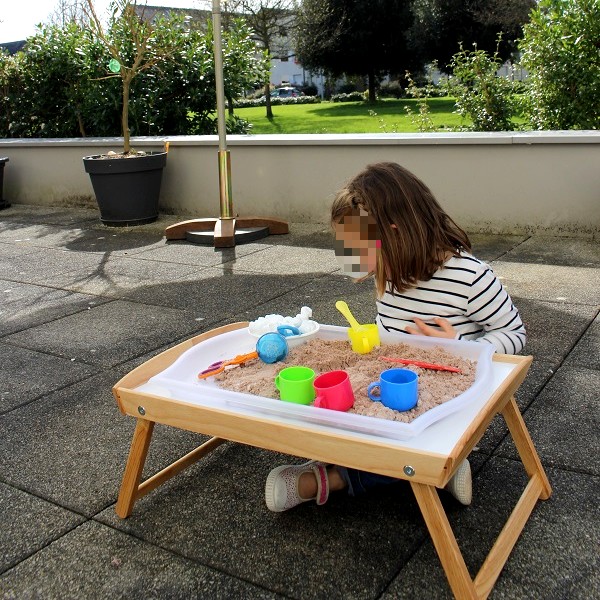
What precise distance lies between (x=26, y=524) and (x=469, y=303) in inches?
66.1

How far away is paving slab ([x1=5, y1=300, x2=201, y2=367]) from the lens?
3.93 m

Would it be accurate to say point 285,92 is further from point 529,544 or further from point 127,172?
point 529,544

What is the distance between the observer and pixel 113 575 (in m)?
2.08

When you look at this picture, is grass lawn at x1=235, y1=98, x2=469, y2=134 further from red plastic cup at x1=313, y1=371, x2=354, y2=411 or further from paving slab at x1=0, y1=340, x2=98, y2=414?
red plastic cup at x1=313, y1=371, x2=354, y2=411

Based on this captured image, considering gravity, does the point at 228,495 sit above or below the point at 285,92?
below

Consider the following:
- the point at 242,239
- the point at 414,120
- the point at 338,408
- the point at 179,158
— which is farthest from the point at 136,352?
the point at 414,120

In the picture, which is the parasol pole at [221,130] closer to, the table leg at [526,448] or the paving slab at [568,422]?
the paving slab at [568,422]

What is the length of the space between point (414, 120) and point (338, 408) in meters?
7.70

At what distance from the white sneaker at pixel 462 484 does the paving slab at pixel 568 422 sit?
1.47 feet

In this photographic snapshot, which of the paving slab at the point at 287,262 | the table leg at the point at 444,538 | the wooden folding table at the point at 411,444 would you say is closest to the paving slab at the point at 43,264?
the paving slab at the point at 287,262

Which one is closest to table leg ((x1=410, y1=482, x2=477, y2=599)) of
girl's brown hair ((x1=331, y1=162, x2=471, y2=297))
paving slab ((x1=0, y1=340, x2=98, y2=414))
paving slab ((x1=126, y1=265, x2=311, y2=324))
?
girl's brown hair ((x1=331, y1=162, x2=471, y2=297))

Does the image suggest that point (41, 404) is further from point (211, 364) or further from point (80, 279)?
point (80, 279)

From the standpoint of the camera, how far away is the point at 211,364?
2.32m

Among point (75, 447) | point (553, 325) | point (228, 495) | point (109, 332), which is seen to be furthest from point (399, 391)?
point (109, 332)
